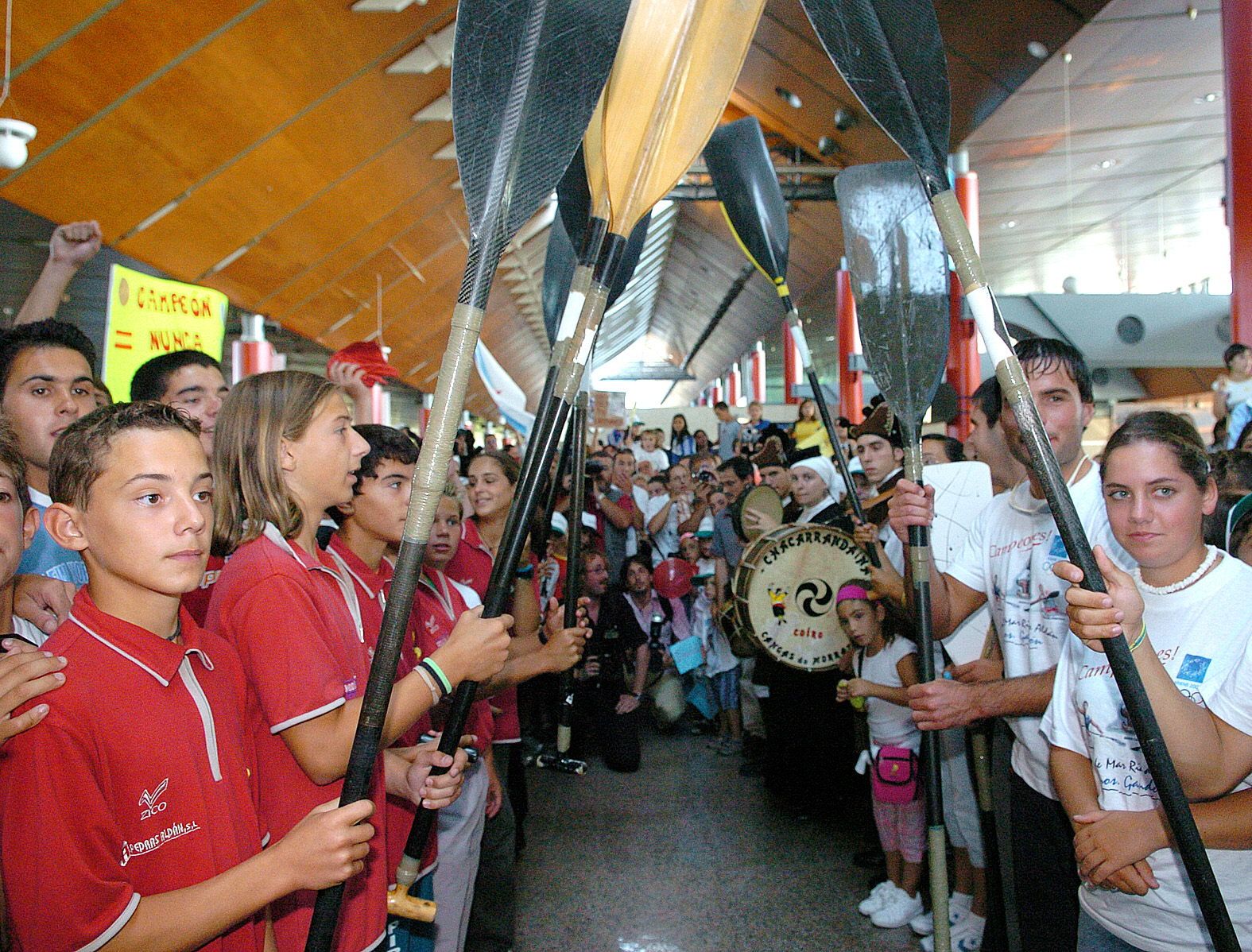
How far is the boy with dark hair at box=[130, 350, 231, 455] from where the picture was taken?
266 centimetres

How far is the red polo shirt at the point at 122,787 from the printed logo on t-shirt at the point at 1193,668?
5.25ft

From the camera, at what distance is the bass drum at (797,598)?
3.61 meters

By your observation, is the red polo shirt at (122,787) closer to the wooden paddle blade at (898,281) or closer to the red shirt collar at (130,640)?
the red shirt collar at (130,640)

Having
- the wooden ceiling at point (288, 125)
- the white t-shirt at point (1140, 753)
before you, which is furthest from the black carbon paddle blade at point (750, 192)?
the wooden ceiling at point (288, 125)

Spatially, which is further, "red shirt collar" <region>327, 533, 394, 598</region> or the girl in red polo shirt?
"red shirt collar" <region>327, 533, 394, 598</region>

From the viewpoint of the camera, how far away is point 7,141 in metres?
4.99

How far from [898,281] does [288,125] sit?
26.6ft

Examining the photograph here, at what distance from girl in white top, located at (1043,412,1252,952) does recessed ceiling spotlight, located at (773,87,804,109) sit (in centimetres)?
1060

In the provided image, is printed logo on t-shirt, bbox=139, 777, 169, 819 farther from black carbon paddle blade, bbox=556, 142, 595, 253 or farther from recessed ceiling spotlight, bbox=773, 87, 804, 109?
recessed ceiling spotlight, bbox=773, 87, 804, 109

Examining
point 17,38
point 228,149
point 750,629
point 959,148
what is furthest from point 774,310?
point 750,629

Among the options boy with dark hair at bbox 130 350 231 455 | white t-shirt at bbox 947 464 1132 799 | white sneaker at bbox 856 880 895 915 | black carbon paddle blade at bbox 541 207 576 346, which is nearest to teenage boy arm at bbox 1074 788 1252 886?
white t-shirt at bbox 947 464 1132 799

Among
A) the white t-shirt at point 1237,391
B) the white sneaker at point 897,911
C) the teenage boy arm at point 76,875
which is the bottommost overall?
the white sneaker at point 897,911

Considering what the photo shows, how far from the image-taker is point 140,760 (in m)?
1.27

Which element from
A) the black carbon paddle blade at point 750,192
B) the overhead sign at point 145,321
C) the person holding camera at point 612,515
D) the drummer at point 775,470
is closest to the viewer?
the black carbon paddle blade at point 750,192
